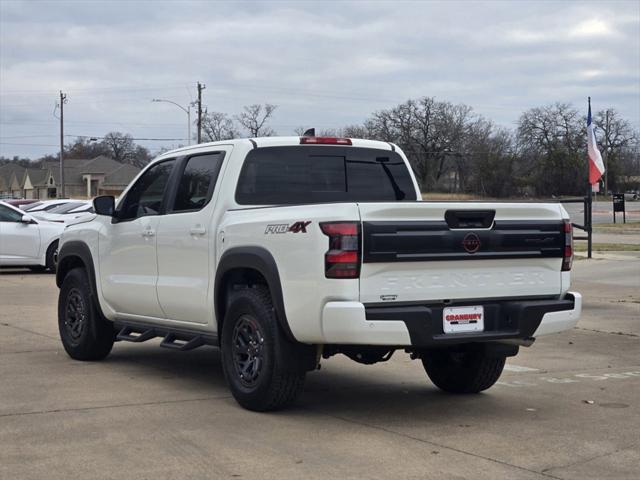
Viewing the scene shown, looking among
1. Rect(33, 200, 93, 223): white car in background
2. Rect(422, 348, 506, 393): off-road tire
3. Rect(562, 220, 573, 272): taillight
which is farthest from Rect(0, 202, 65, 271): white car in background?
Rect(562, 220, 573, 272): taillight

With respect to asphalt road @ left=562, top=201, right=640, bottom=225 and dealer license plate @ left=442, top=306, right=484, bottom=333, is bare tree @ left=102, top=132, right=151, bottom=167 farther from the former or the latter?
dealer license plate @ left=442, top=306, right=484, bottom=333

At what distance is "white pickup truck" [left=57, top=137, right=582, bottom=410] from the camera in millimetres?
6164

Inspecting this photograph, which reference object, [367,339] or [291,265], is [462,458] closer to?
[367,339]

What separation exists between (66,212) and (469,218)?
20.8 meters

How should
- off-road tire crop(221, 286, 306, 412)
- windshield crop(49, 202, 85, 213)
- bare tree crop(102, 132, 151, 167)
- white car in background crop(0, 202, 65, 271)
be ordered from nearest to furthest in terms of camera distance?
off-road tire crop(221, 286, 306, 412) → white car in background crop(0, 202, 65, 271) → windshield crop(49, 202, 85, 213) → bare tree crop(102, 132, 151, 167)

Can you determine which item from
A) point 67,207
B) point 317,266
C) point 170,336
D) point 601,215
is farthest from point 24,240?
point 601,215

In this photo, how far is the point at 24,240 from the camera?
2006cm

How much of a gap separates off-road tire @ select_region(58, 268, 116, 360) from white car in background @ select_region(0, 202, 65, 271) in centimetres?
1100

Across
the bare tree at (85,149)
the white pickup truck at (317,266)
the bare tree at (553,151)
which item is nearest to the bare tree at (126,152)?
the bare tree at (85,149)

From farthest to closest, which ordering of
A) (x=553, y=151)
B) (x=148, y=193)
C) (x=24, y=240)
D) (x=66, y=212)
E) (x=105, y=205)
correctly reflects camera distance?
1. (x=553, y=151)
2. (x=66, y=212)
3. (x=24, y=240)
4. (x=105, y=205)
5. (x=148, y=193)

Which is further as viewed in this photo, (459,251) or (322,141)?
(322,141)

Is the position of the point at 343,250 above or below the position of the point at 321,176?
below

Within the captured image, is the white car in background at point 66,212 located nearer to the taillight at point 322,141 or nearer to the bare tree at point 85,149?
the taillight at point 322,141

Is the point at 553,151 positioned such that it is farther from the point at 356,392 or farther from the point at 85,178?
the point at 356,392
